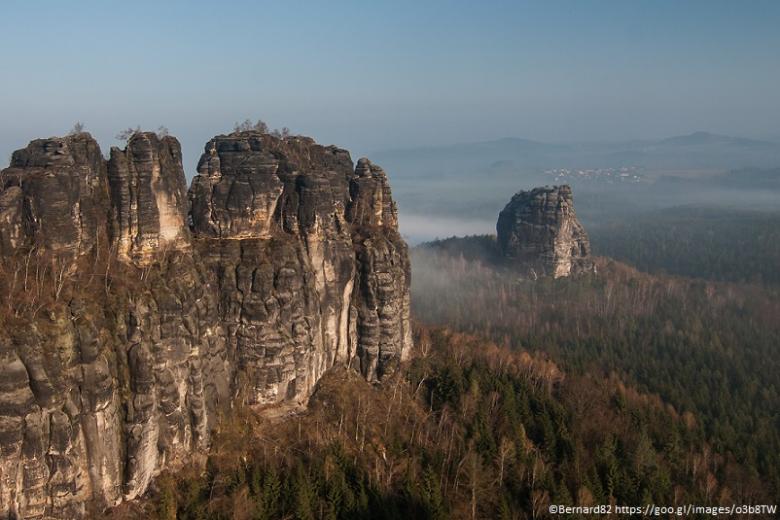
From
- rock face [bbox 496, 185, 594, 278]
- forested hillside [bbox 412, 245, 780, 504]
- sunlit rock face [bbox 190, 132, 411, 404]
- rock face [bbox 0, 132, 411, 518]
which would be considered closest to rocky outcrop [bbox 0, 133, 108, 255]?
rock face [bbox 0, 132, 411, 518]

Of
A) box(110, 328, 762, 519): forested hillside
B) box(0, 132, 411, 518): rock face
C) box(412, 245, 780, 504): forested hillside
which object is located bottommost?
box(412, 245, 780, 504): forested hillside

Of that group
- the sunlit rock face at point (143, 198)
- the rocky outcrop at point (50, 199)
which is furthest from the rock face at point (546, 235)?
the rocky outcrop at point (50, 199)

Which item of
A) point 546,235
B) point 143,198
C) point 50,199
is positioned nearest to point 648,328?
point 546,235

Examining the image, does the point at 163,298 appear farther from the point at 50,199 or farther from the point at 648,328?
the point at 648,328

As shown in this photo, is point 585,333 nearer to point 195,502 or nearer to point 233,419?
point 233,419

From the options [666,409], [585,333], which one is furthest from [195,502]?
[585,333]

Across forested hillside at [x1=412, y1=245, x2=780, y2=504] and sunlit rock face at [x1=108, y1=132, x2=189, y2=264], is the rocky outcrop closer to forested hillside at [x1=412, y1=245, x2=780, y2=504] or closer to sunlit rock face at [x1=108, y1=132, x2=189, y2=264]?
sunlit rock face at [x1=108, y1=132, x2=189, y2=264]
